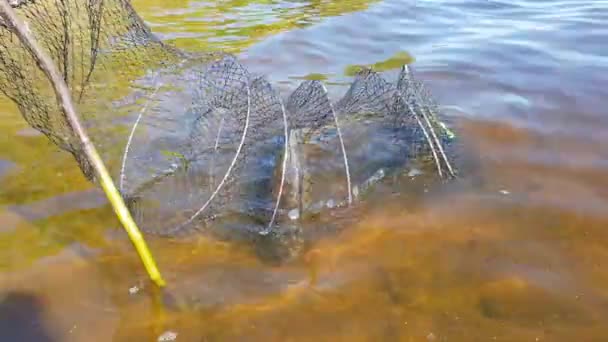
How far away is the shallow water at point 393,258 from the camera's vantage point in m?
2.80

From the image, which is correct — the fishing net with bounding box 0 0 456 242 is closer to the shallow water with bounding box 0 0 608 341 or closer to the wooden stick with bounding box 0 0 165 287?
the shallow water with bounding box 0 0 608 341

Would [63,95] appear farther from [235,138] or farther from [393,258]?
[393,258]

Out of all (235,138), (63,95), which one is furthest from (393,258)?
(63,95)

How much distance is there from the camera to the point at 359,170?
4.34 metres

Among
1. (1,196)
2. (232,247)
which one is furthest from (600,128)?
(1,196)

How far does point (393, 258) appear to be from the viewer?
3287mm

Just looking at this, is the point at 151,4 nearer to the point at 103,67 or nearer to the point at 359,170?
the point at 103,67

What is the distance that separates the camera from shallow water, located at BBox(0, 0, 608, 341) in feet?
9.20

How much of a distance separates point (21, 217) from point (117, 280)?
1077 mm

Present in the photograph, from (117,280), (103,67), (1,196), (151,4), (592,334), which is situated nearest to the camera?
(592,334)

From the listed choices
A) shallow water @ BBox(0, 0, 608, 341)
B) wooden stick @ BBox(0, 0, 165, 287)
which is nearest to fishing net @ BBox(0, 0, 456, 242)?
shallow water @ BBox(0, 0, 608, 341)

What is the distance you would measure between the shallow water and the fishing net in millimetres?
326

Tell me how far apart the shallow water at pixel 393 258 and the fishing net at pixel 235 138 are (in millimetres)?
326

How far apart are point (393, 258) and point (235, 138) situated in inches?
71.6
